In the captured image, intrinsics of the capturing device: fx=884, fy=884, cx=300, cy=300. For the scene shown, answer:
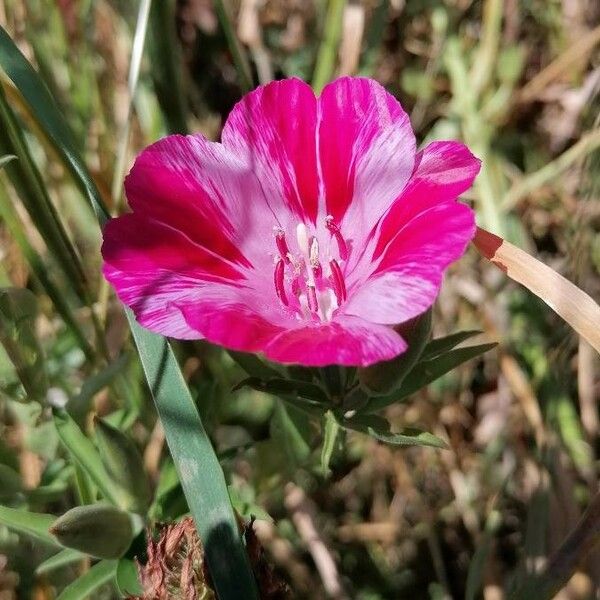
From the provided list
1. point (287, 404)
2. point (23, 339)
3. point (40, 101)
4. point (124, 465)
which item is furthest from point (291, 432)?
point (40, 101)

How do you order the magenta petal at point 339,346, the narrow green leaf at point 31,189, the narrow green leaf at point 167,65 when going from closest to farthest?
the magenta petal at point 339,346, the narrow green leaf at point 31,189, the narrow green leaf at point 167,65

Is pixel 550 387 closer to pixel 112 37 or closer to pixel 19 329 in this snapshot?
pixel 19 329

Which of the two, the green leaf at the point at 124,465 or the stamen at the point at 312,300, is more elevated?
the stamen at the point at 312,300

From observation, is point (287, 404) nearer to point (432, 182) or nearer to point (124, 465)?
point (124, 465)

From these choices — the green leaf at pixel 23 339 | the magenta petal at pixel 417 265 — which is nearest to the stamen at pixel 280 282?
the magenta petal at pixel 417 265

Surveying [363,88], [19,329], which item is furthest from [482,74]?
[19,329]

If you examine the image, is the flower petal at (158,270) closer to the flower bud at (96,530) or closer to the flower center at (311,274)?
the flower center at (311,274)

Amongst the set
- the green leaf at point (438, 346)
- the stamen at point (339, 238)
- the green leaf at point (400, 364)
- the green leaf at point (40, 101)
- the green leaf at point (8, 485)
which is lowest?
the green leaf at point (8, 485)

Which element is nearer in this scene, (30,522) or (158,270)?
(158,270)
